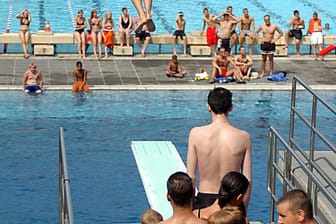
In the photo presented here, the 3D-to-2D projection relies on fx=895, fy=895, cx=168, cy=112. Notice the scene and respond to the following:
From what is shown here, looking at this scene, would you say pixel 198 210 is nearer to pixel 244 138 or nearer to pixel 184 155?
pixel 244 138

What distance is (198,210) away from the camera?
19.9 feet

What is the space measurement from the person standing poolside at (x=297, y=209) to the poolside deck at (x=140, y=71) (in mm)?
15000

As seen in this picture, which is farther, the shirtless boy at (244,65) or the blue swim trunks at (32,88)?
the shirtless boy at (244,65)

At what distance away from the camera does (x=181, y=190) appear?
202 inches

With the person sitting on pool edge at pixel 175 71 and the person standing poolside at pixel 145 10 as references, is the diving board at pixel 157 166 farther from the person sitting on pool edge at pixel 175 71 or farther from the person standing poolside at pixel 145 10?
the person sitting on pool edge at pixel 175 71

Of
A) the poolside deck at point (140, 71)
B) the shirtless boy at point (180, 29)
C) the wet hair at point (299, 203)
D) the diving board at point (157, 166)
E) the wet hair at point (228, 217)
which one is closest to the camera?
the wet hair at point (228, 217)

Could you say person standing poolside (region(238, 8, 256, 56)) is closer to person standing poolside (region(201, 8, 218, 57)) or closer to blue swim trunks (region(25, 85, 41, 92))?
person standing poolside (region(201, 8, 218, 57))

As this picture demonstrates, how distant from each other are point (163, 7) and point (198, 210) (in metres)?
27.1

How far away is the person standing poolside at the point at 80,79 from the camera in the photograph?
18969 millimetres

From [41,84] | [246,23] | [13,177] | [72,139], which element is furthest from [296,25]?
[13,177]

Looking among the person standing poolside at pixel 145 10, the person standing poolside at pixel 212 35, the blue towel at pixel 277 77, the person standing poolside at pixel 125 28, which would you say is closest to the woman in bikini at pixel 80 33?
the person standing poolside at pixel 125 28

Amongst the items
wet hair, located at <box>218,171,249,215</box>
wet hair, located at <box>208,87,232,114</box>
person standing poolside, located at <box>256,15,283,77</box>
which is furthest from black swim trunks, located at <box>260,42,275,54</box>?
wet hair, located at <box>218,171,249,215</box>

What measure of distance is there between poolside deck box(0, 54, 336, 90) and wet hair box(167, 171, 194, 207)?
14.5 m

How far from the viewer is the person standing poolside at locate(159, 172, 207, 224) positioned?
5121 millimetres
